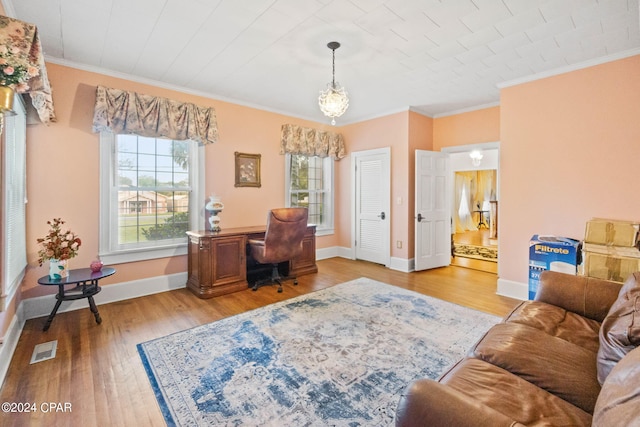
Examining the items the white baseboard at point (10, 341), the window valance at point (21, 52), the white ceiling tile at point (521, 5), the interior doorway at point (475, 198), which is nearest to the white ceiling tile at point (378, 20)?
the white ceiling tile at point (521, 5)

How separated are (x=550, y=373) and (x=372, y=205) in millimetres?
4330

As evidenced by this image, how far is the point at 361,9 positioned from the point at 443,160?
351cm

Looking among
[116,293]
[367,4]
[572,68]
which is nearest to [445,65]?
[572,68]

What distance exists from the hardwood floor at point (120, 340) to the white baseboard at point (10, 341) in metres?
0.04

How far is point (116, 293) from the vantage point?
355 centimetres

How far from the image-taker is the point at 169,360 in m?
2.27

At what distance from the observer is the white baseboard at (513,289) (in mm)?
3666

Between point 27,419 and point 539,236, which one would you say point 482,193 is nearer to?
point 539,236

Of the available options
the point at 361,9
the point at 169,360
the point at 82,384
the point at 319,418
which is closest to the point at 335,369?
the point at 319,418

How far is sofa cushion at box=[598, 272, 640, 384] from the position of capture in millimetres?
1228

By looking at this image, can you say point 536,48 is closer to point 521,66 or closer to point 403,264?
point 521,66

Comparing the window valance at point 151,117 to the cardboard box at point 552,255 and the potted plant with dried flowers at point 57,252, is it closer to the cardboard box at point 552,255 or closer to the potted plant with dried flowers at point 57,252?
the potted plant with dried flowers at point 57,252

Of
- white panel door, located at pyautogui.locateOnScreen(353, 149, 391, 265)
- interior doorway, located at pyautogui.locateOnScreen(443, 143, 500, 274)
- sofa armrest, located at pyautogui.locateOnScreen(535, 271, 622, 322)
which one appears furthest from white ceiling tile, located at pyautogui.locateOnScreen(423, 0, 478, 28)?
interior doorway, located at pyautogui.locateOnScreen(443, 143, 500, 274)

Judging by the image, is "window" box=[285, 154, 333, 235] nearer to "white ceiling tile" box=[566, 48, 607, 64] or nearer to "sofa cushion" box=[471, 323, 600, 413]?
"white ceiling tile" box=[566, 48, 607, 64]
